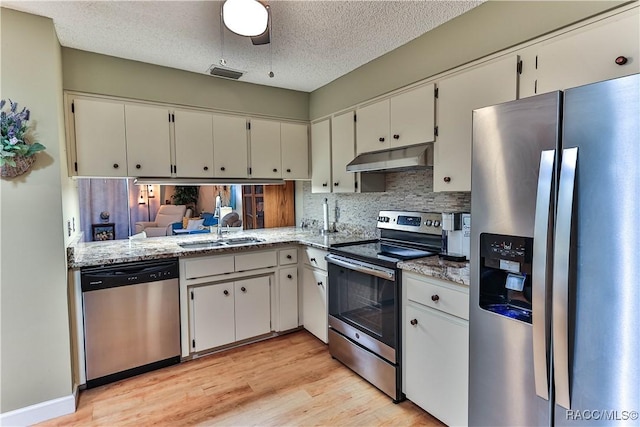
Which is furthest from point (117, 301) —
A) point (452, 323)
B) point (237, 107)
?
point (452, 323)

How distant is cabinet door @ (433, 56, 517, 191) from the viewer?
1.91 meters

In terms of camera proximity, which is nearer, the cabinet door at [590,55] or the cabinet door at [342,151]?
the cabinet door at [590,55]

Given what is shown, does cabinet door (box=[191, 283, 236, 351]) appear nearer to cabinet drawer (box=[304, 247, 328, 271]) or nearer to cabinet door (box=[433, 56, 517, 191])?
cabinet drawer (box=[304, 247, 328, 271])

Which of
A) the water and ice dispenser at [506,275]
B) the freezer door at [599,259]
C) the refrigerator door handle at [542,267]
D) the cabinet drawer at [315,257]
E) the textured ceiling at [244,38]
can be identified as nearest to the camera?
the freezer door at [599,259]

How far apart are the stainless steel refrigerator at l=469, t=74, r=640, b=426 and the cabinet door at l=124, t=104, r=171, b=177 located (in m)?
2.53

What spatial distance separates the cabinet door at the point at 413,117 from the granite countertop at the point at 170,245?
0.99 m

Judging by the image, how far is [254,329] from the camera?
10.0ft

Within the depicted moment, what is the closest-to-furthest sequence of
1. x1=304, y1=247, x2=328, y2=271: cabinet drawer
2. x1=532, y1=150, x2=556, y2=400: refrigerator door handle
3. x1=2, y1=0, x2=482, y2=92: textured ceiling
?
x1=532, y1=150, x2=556, y2=400: refrigerator door handle → x1=2, y1=0, x2=482, y2=92: textured ceiling → x1=304, y1=247, x2=328, y2=271: cabinet drawer

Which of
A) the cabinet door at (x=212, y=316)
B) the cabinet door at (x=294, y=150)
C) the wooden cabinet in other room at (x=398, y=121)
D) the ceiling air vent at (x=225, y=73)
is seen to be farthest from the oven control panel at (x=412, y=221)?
the ceiling air vent at (x=225, y=73)

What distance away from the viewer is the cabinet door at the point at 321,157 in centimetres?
341

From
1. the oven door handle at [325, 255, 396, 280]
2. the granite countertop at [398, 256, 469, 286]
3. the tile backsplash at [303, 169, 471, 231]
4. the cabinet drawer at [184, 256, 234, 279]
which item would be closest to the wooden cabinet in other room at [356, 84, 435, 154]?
the tile backsplash at [303, 169, 471, 231]

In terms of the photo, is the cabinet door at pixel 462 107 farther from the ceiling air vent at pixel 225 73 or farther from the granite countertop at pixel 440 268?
the ceiling air vent at pixel 225 73

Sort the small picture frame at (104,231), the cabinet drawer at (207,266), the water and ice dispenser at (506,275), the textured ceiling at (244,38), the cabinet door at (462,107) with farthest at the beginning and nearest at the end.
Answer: the small picture frame at (104,231) → the cabinet drawer at (207,266) → the textured ceiling at (244,38) → the cabinet door at (462,107) → the water and ice dispenser at (506,275)

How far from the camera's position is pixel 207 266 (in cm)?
279
